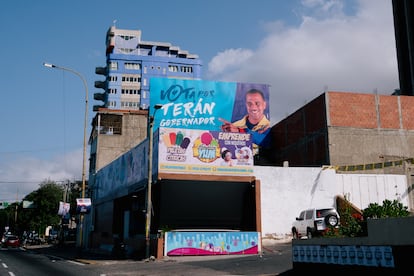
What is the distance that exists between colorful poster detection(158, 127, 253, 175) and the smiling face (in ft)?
81.9

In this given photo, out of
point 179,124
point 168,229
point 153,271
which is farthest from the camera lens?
point 179,124

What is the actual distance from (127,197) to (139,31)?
102152 mm

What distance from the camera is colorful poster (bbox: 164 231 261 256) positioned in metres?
25.9

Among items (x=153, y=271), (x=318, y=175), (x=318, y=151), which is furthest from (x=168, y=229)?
(x=318, y=151)

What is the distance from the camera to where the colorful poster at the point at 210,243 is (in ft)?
85.1

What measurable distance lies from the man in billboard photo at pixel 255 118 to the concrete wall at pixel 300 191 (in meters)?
18.9

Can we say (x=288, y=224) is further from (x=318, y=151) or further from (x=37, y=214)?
(x=37, y=214)

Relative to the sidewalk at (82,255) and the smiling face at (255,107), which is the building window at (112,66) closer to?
the smiling face at (255,107)

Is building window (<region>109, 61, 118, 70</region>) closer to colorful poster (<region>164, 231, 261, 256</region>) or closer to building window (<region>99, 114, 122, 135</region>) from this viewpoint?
building window (<region>99, 114, 122, 135</region>)

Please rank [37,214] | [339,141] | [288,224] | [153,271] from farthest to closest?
[37,214]
[339,141]
[288,224]
[153,271]

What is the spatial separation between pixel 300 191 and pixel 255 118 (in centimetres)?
2092

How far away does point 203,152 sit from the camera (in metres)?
28.3

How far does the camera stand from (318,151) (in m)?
45.2

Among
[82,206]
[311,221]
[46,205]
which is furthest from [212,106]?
[46,205]
